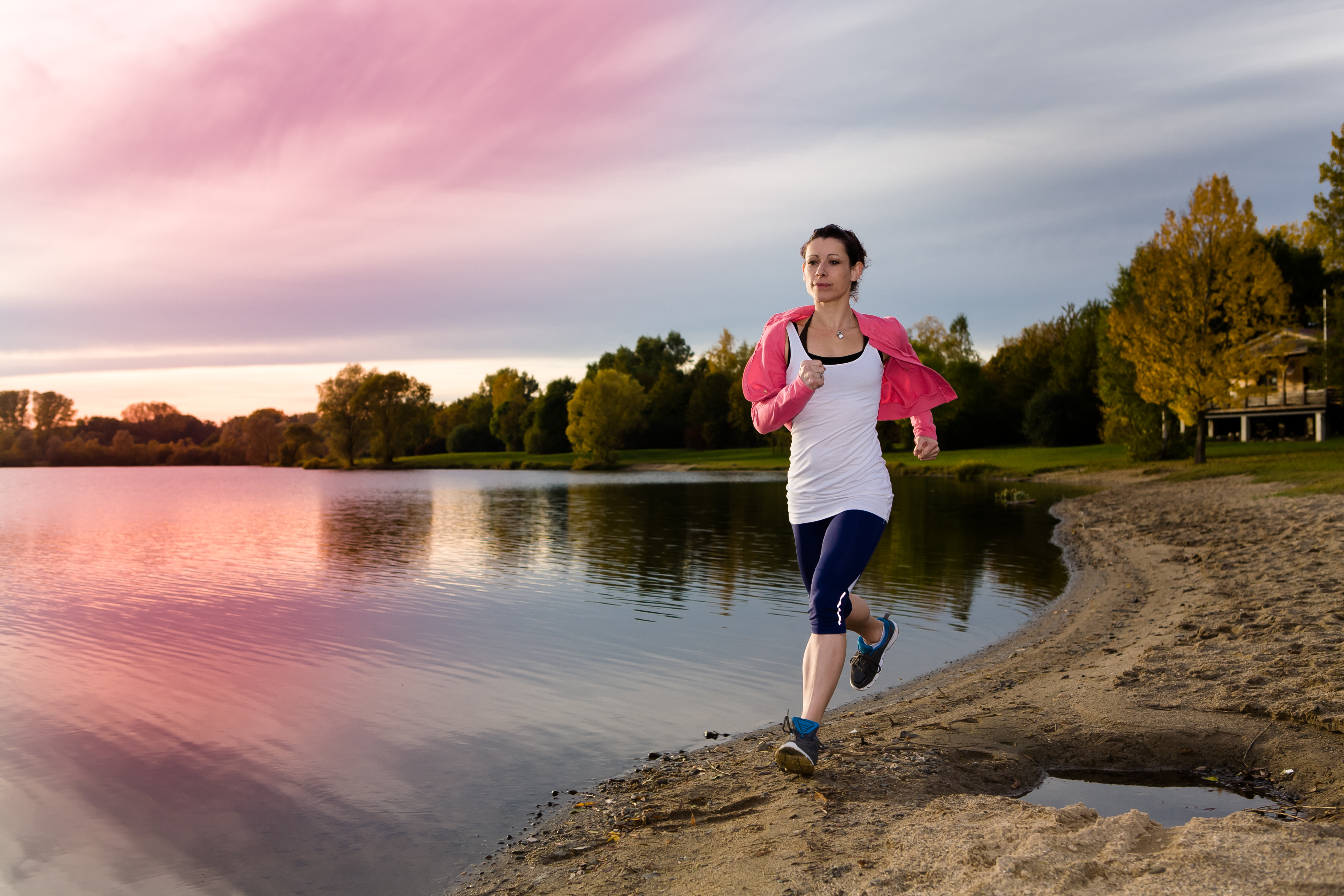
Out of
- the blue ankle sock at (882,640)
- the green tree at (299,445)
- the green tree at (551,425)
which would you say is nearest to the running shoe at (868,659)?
the blue ankle sock at (882,640)

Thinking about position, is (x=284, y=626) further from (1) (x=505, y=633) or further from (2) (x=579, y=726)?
(2) (x=579, y=726)

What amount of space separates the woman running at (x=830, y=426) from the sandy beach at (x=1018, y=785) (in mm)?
548

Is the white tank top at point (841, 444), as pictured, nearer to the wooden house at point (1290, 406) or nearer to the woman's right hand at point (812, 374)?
the woman's right hand at point (812, 374)

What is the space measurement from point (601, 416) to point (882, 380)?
2481 inches

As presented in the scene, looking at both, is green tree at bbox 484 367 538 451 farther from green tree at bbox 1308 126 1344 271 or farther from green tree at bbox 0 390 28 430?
green tree at bbox 1308 126 1344 271

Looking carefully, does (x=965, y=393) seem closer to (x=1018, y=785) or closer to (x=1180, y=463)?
(x=1180, y=463)

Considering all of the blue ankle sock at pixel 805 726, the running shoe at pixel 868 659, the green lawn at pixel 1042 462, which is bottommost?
the blue ankle sock at pixel 805 726

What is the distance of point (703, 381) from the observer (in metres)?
74.9

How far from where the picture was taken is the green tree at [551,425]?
83.1 metres

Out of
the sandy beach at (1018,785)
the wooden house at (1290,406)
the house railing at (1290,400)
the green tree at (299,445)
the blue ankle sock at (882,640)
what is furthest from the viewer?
the green tree at (299,445)

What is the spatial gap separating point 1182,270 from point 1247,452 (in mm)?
10917

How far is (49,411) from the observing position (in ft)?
305

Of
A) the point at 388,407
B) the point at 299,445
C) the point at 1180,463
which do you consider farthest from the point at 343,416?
the point at 1180,463

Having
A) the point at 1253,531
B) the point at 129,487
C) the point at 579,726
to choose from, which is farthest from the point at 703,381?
the point at 579,726
